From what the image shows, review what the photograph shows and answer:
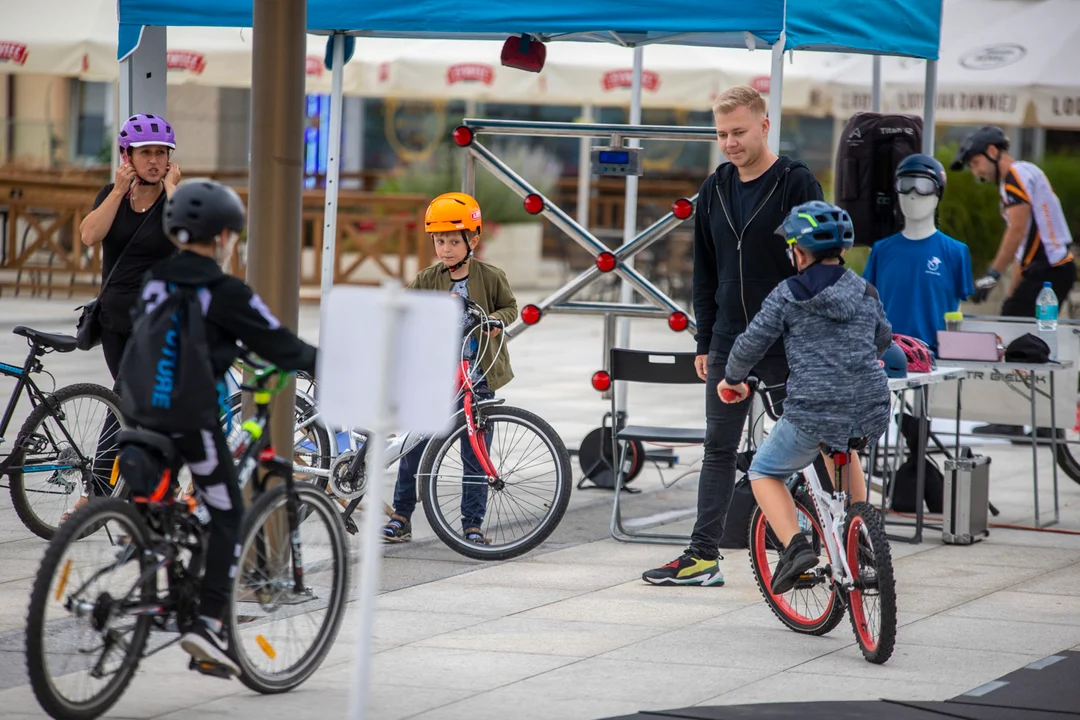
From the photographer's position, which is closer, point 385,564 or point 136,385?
point 136,385

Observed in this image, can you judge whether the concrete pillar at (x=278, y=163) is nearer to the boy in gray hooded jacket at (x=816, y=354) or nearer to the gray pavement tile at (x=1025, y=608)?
the boy in gray hooded jacket at (x=816, y=354)

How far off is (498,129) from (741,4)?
1.68m

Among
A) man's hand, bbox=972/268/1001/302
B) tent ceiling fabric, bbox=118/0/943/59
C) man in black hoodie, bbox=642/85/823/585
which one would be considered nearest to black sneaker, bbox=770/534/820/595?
man in black hoodie, bbox=642/85/823/585

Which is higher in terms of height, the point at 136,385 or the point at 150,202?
the point at 150,202

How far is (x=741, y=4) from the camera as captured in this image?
7773 mm

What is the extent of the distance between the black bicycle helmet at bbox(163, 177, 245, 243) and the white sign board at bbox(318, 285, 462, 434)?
106 cm

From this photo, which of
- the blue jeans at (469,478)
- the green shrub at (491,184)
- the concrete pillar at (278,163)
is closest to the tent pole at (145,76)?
the concrete pillar at (278,163)

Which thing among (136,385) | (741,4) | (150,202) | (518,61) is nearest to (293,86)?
(150,202)

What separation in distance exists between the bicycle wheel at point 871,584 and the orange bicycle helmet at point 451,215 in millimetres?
2552

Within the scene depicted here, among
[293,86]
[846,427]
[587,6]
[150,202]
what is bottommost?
[846,427]

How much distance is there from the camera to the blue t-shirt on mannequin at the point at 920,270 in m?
8.84

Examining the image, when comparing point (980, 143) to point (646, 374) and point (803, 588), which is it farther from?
point (803, 588)

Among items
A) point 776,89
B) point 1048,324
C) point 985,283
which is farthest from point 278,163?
point 985,283

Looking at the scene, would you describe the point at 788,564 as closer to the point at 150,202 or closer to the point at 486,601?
the point at 486,601
